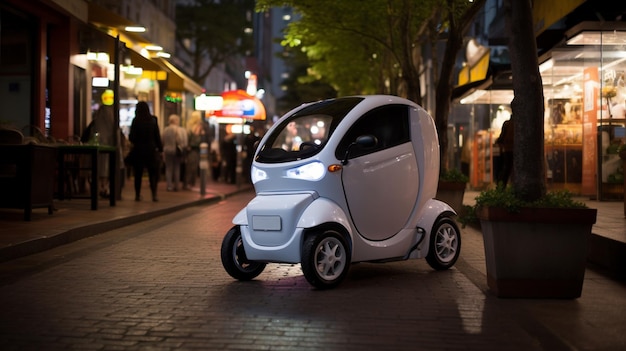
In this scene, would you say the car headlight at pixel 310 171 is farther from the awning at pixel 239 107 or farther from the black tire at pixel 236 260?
the awning at pixel 239 107

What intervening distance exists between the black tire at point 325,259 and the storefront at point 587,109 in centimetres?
874

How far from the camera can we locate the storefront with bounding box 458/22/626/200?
1518 cm

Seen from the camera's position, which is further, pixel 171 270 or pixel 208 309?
pixel 171 270

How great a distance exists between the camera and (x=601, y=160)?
15547 millimetres

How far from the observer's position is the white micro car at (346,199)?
23.7ft

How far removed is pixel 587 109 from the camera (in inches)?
664

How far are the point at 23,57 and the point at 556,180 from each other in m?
12.6

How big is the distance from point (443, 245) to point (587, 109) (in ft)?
31.8

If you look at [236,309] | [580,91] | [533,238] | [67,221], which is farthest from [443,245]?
[580,91]

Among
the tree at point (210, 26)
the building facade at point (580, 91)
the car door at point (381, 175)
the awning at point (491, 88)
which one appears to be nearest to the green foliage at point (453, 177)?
the building facade at point (580, 91)

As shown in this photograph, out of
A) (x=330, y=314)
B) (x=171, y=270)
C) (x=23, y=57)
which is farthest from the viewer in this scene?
(x=23, y=57)

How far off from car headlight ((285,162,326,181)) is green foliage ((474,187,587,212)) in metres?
1.44

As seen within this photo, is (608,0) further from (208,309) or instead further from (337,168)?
(208,309)

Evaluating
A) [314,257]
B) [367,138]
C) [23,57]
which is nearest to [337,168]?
[367,138]
